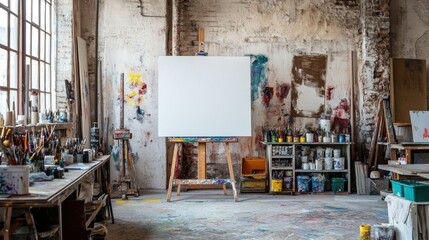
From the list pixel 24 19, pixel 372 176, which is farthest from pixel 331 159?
pixel 24 19

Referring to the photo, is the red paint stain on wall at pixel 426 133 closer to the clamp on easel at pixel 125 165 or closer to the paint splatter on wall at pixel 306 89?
the paint splatter on wall at pixel 306 89

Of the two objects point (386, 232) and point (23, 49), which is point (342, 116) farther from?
point (23, 49)

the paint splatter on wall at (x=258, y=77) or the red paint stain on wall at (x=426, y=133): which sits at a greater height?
the paint splatter on wall at (x=258, y=77)

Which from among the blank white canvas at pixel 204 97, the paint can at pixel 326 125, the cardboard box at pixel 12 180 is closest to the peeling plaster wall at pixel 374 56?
the paint can at pixel 326 125

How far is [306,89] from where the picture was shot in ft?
27.2

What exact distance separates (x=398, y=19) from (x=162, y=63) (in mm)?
4369

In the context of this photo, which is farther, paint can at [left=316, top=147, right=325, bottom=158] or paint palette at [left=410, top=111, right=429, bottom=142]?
paint can at [left=316, top=147, right=325, bottom=158]

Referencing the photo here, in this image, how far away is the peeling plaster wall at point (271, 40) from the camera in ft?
27.1

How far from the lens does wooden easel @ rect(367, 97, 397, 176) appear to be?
7.31m

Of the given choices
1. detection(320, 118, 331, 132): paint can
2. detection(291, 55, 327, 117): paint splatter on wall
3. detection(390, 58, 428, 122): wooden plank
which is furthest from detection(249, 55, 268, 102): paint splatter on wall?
detection(390, 58, 428, 122): wooden plank

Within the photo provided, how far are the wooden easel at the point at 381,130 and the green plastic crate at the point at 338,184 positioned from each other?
449 millimetres

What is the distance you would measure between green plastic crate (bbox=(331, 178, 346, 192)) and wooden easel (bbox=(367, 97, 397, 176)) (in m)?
0.45

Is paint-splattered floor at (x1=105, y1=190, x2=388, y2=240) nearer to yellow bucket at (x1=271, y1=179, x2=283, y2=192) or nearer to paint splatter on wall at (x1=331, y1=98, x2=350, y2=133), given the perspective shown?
yellow bucket at (x1=271, y1=179, x2=283, y2=192)

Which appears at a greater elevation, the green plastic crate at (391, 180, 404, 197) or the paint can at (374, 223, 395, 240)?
the green plastic crate at (391, 180, 404, 197)
